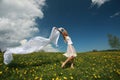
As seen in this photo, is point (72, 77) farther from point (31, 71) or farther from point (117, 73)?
point (117, 73)

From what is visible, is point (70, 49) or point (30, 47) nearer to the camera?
point (30, 47)

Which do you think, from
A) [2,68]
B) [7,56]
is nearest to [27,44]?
[7,56]

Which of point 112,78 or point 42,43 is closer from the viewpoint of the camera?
point 112,78

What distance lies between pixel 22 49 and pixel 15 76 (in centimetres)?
253

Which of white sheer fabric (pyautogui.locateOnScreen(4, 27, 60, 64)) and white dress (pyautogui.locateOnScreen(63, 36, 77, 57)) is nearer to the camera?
white sheer fabric (pyautogui.locateOnScreen(4, 27, 60, 64))

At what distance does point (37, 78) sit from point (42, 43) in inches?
137

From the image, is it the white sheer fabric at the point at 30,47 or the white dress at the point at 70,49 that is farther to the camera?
the white dress at the point at 70,49

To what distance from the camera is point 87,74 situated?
9922mm

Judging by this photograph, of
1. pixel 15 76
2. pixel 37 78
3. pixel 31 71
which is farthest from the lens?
pixel 31 71

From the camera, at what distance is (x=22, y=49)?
11.1m

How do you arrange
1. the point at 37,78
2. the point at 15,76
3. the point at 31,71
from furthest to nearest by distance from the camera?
the point at 31,71, the point at 15,76, the point at 37,78

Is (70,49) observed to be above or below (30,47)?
below

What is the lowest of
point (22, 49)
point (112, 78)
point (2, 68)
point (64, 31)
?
point (112, 78)

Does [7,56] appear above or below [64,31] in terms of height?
below
